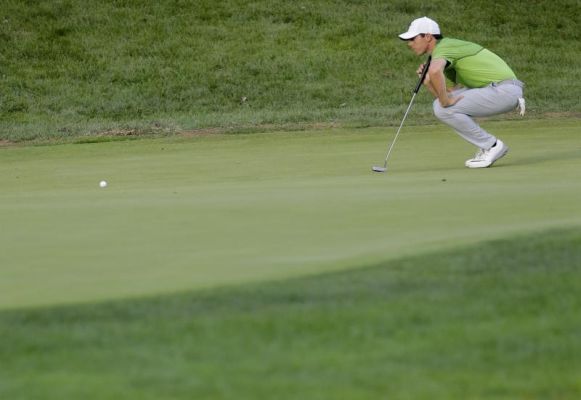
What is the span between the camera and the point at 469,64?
11.0m

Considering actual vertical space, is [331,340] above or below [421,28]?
above

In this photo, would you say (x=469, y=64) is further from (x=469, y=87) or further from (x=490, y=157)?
(x=490, y=157)

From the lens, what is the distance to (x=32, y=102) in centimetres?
2164

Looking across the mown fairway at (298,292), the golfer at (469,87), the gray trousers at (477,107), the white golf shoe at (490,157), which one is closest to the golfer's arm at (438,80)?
the golfer at (469,87)

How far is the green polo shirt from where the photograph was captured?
1080 centimetres

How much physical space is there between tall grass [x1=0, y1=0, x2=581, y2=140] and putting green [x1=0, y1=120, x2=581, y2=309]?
6.23 metres

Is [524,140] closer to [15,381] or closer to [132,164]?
[132,164]

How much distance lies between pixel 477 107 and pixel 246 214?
4593 millimetres

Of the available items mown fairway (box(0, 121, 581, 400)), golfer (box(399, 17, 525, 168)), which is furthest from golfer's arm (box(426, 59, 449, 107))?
mown fairway (box(0, 121, 581, 400))

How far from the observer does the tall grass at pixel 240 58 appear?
68.1 feet

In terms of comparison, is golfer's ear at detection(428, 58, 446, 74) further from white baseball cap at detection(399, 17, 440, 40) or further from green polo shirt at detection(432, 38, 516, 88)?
white baseball cap at detection(399, 17, 440, 40)

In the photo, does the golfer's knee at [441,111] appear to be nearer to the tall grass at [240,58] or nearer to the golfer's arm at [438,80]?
the golfer's arm at [438,80]

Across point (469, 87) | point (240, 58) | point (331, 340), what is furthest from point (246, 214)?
point (240, 58)

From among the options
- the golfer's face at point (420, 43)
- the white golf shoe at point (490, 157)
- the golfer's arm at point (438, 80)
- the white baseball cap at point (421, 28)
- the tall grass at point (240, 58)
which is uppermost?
the white baseball cap at point (421, 28)
